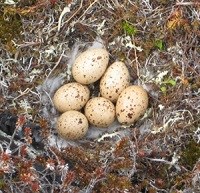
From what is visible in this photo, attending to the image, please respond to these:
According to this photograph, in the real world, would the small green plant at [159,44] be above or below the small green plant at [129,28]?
below

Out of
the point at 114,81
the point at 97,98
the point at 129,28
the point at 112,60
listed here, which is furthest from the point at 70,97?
the point at 129,28

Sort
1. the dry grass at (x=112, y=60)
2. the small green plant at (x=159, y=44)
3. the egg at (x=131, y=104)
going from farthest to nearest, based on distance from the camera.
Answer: the small green plant at (x=159, y=44)
the egg at (x=131, y=104)
the dry grass at (x=112, y=60)

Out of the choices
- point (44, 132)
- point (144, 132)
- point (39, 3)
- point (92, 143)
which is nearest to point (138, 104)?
point (144, 132)

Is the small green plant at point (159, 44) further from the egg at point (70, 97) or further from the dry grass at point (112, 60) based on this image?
the egg at point (70, 97)

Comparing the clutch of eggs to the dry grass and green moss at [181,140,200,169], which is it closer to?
the dry grass

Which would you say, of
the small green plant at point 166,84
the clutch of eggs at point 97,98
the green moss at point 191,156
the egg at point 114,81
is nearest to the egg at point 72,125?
the clutch of eggs at point 97,98

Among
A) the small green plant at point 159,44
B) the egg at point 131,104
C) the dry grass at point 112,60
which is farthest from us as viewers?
the small green plant at point 159,44

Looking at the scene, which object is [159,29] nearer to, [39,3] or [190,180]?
[39,3]
